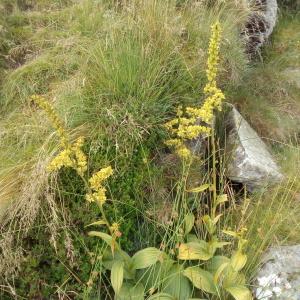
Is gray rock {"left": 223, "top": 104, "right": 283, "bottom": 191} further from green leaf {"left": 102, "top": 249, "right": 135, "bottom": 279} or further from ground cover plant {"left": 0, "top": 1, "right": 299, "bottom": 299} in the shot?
green leaf {"left": 102, "top": 249, "right": 135, "bottom": 279}

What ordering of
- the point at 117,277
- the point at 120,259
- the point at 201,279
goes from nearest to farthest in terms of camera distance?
the point at 117,277 → the point at 201,279 → the point at 120,259

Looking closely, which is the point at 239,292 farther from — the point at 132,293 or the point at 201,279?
the point at 132,293

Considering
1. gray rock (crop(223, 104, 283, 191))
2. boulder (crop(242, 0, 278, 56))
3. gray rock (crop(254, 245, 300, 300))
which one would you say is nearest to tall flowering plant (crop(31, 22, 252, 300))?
gray rock (crop(254, 245, 300, 300))

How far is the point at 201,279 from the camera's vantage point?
3.00 m

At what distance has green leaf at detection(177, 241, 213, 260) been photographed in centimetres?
300

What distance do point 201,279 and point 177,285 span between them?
0.17 m

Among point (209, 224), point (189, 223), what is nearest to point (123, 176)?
point (189, 223)

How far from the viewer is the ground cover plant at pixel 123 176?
10.1ft

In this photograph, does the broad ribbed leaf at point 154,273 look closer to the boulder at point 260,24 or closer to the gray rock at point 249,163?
the gray rock at point 249,163

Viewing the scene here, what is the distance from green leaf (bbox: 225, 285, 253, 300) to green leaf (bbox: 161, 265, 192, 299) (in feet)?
0.94

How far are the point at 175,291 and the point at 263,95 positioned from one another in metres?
3.58

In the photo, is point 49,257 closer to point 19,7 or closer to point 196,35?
point 196,35

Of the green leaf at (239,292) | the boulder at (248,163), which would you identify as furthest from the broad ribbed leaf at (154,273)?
the boulder at (248,163)

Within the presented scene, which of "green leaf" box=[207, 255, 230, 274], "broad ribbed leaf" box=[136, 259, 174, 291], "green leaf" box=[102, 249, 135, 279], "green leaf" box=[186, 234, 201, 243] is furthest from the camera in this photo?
"green leaf" box=[186, 234, 201, 243]
